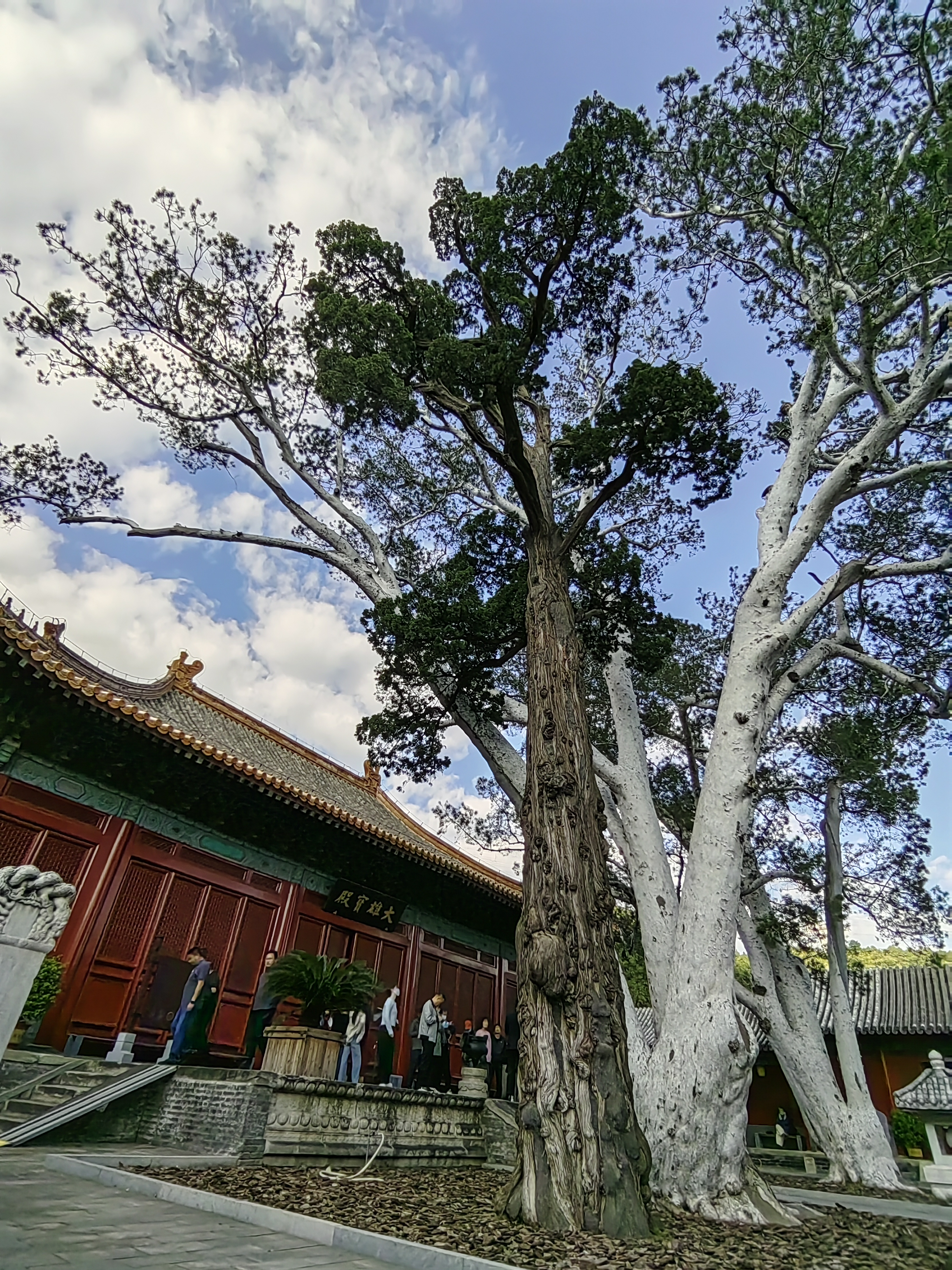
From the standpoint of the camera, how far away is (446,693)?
682 centimetres

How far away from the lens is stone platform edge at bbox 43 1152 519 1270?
9.29 ft

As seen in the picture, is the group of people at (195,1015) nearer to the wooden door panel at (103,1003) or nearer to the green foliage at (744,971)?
the wooden door panel at (103,1003)

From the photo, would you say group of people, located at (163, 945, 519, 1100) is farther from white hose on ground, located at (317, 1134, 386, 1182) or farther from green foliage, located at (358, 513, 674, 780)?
green foliage, located at (358, 513, 674, 780)

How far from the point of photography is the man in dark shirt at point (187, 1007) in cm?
693

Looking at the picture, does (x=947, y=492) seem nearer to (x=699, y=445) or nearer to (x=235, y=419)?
(x=699, y=445)

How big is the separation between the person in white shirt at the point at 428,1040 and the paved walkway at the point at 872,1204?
13.4 ft

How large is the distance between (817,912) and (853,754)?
2260 mm

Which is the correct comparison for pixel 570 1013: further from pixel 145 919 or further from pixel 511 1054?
pixel 511 1054

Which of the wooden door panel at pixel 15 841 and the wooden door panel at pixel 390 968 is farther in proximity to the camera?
the wooden door panel at pixel 390 968

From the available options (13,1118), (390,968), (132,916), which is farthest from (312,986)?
(390,968)

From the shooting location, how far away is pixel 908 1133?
14.7m

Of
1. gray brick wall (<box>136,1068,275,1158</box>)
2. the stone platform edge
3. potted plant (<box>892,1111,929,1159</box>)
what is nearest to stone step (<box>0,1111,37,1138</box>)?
gray brick wall (<box>136,1068,275,1158</box>)

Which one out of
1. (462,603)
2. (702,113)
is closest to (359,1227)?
(462,603)

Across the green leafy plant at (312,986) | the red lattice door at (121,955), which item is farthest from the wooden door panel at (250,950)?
the green leafy plant at (312,986)
